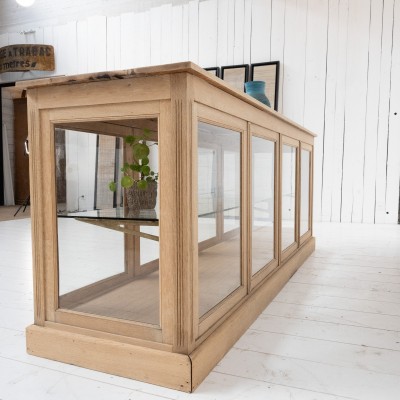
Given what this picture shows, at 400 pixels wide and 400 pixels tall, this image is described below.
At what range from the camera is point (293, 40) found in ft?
17.4

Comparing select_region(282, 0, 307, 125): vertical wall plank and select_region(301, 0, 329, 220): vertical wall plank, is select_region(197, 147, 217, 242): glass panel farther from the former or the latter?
A: select_region(282, 0, 307, 125): vertical wall plank

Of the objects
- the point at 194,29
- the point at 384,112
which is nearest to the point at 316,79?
the point at 384,112

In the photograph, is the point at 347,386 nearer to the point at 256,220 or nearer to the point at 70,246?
the point at 256,220

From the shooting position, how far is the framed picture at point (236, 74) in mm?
5516

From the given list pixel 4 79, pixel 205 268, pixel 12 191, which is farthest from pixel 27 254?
pixel 4 79

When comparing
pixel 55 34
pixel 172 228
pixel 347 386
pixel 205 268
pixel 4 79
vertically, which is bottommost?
pixel 347 386

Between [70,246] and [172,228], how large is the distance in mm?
458

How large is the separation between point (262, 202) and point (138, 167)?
2.51 feet

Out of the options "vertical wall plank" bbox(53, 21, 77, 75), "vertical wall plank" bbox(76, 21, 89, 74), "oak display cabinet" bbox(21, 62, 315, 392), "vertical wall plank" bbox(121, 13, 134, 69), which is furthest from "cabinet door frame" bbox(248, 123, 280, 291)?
"vertical wall plank" bbox(53, 21, 77, 75)

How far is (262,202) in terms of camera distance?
2.05m

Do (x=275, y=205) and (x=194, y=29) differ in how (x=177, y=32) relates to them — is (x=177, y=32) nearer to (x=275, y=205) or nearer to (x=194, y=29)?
(x=194, y=29)

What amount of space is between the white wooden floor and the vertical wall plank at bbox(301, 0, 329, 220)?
2.82m

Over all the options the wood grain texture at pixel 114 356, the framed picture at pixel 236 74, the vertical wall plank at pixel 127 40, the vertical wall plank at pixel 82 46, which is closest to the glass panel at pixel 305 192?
the wood grain texture at pixel 114 356

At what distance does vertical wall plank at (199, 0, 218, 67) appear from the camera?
567 cm
